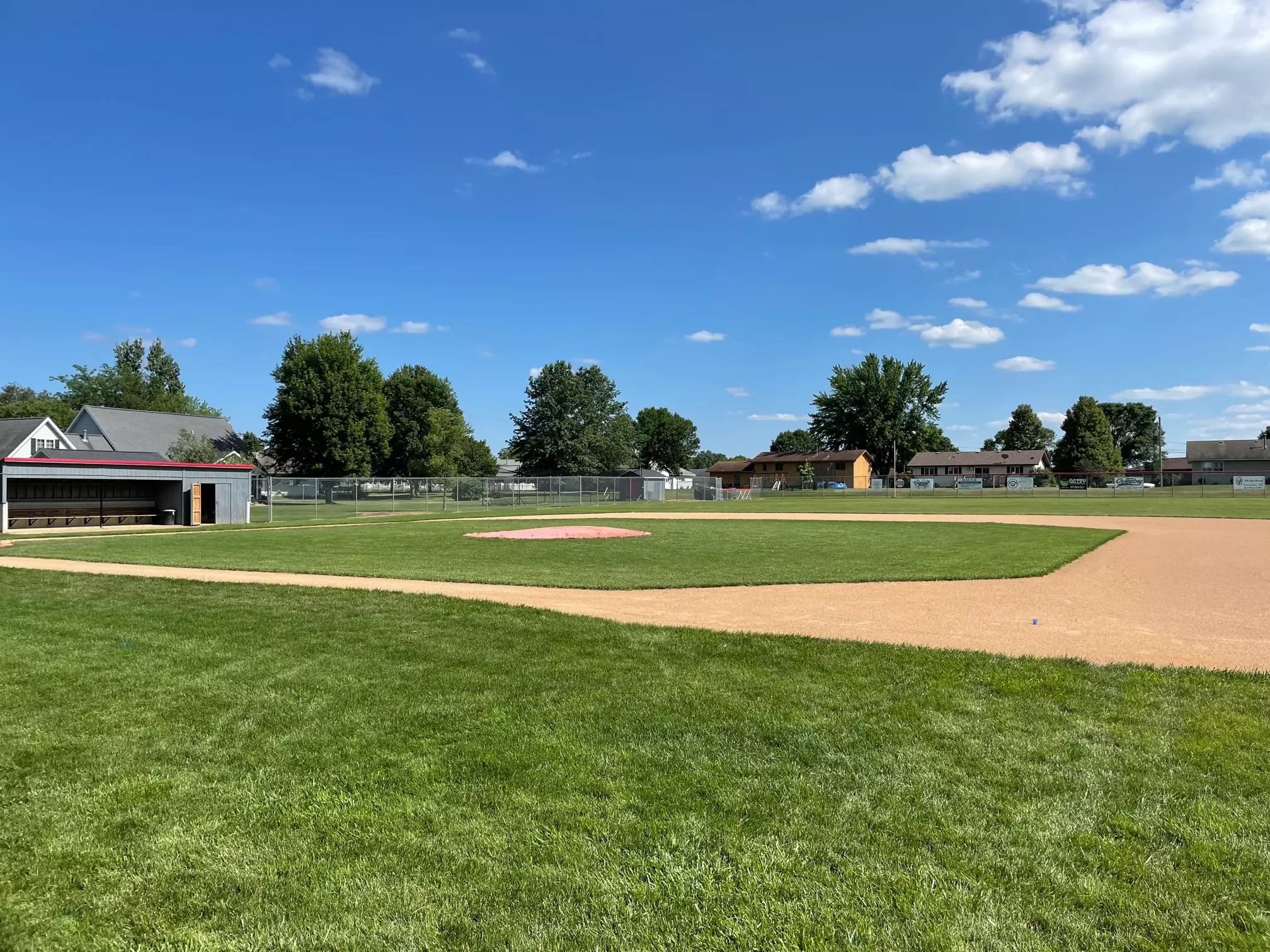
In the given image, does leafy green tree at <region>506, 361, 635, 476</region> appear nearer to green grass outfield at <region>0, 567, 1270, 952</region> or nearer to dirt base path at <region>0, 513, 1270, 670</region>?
dirt base path at <region>0, 513, 1270, 670</region>

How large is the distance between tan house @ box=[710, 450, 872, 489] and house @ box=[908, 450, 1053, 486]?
1318cm

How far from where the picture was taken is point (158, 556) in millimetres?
17938

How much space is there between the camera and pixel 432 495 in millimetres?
54469

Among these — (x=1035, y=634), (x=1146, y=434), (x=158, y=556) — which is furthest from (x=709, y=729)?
(x=1146, y=434)

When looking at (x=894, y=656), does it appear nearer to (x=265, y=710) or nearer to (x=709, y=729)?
(x=709, y=729)

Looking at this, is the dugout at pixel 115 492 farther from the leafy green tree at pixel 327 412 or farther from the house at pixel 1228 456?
the house at pixel 1228 456

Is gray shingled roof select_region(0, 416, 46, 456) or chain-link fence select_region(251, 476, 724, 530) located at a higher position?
gray shingled roof select_region(0, 416, 46, 456)

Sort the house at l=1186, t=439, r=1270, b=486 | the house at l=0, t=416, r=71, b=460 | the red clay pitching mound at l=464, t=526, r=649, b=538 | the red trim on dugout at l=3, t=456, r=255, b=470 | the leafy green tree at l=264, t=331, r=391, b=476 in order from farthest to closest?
the house at l=1186, t=439, r=1270, b=486 → the leafy green tree at l=264, t=331, r=391, b=476 → the house at l=0, t=416, r=71, b=460 → the red trim on dugout at l=3, t=456, r=255, b=470 → the red clay pitching mound at l=464, t=526, r=649, b=538

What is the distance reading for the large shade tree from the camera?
71.4 meters

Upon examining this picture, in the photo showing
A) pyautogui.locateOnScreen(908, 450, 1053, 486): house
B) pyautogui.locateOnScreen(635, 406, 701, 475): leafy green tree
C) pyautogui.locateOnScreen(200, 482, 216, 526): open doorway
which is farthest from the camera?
pyautogui.locateOnScreen(635, 406, 701, 475): leafy green tree

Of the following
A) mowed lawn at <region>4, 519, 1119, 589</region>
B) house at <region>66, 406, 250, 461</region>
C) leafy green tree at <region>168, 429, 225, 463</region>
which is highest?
house at <region>66, 406, 250, 461</region>

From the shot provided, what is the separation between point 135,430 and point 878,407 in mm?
82531

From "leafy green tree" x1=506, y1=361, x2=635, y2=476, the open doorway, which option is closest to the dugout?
the open doorway

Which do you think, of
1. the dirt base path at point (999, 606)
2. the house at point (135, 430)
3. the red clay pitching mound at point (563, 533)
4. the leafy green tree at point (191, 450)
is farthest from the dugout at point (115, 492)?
the red clay pitching mound at point (563, 533)
